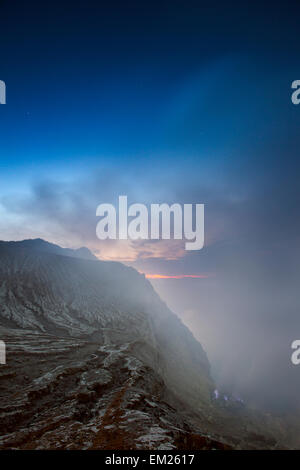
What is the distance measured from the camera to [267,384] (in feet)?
638

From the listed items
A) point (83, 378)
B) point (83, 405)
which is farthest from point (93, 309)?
point (83, 405)

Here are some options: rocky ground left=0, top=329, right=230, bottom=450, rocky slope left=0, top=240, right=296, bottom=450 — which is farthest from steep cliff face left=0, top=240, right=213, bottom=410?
rocky ground left=0, top=329, right=230, bottom=450

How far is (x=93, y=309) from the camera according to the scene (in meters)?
74.9

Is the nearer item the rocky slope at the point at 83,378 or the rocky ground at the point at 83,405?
the rocky ground at the point at 83,405

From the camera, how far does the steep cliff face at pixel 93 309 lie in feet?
179

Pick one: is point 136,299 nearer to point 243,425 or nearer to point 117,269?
point 117,269

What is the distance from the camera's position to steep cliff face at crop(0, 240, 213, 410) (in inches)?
2149

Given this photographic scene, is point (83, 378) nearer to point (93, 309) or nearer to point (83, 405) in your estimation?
point (83, 405)

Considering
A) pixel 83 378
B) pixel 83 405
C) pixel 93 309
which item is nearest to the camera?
pixel 83 405

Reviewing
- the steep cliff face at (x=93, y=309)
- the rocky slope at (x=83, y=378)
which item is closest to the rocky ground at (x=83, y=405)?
the rocky slope at (x=83, y=378)

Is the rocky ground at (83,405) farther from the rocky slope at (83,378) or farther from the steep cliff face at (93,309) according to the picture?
the steep cliff face at (93,309)

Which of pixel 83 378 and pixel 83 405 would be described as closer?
pixel 83 405
